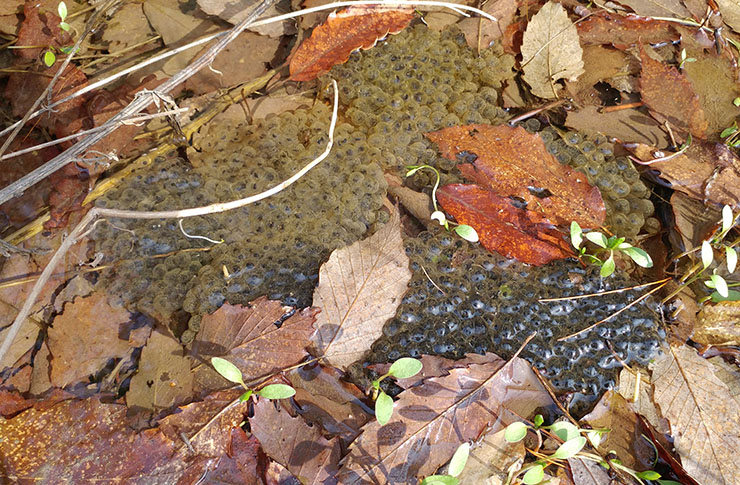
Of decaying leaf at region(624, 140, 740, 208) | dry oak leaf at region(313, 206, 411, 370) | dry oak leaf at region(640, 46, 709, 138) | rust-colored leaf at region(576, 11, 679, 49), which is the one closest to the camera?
dry oak leaf at region(313, 206, 411, 370)

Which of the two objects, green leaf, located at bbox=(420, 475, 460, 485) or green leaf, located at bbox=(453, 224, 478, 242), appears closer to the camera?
green leaf, located at bbox=(420, 475, 460, 485)

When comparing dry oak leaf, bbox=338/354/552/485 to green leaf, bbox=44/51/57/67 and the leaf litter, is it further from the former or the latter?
green leaf, bbox=44/51/57/67

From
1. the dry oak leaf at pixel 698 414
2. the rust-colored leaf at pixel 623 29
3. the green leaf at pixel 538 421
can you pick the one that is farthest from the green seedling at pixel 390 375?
the rust-colored leaf at pixel 623 29

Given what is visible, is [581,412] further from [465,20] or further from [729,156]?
[465,20]

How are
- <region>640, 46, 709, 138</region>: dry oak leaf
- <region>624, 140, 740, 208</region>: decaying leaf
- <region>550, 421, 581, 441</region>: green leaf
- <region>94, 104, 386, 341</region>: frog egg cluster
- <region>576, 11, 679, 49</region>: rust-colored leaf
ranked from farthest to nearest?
<region>576, 11, 679, 49</region>: rust-colored leaf < <region>640, 46, 709, 138</region>: dry oak leaf < <region>624, 140, 740, 208</region>: decaying leaf < <region>94, 104, 386, 341</region>: frog egg cluster < <region>550, 421, 581, 441</region>: green leaf

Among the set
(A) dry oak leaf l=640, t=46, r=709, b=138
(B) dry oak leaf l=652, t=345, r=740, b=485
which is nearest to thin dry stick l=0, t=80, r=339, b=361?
(A) dry oak leaf l=640, t=46, r=709, b=138

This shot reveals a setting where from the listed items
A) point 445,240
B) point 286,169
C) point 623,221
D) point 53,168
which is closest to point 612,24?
point 623,221

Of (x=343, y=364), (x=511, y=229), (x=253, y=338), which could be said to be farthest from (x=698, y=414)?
(x=253, y=338)
